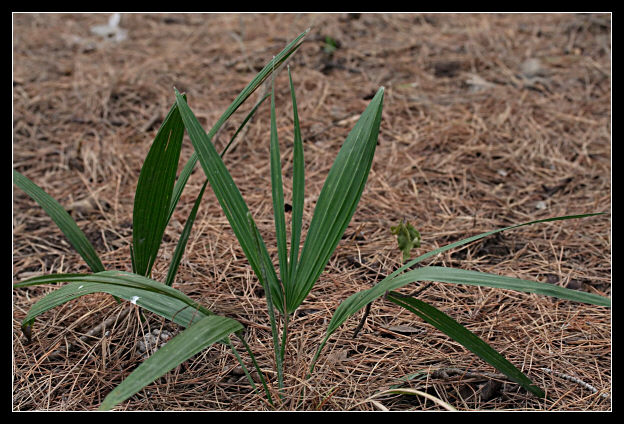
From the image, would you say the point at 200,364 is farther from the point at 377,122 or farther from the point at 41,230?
the point at 41,230

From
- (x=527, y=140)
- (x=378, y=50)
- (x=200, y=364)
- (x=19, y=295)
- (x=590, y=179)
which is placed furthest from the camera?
(x=378, y=50)

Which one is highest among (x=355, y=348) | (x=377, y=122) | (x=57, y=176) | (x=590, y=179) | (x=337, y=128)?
(x=377, y=122)

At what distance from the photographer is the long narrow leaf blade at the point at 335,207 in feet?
3.98

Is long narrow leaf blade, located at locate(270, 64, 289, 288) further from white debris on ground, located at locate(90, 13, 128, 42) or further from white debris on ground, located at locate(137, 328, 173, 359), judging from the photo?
white debris on ground, located at locate(90, 13, 128, 42)

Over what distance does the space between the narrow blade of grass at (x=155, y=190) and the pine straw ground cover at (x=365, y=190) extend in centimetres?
20

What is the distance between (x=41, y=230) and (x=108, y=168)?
0.45 metres

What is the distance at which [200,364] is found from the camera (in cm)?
141

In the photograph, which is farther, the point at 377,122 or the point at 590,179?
the point at 590,179

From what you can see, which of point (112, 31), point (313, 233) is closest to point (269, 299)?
point (313, 233)

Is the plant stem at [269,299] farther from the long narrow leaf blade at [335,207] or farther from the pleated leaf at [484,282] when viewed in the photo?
the pleated leaf at [484,282]

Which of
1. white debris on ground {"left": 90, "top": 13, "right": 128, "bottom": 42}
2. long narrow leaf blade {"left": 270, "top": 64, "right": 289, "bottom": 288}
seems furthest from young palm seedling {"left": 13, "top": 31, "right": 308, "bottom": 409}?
white debris on ground {"left": 90, "top": 13, "right": 128, "bottom": 42}

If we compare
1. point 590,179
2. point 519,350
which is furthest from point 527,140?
point 519,350

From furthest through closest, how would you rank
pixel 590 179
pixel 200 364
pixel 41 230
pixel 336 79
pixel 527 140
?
pixel 336 79, pixel 527 140, pixel 590 179, pixel 41 230, pixel 200 364

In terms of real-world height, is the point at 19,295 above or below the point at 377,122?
below
